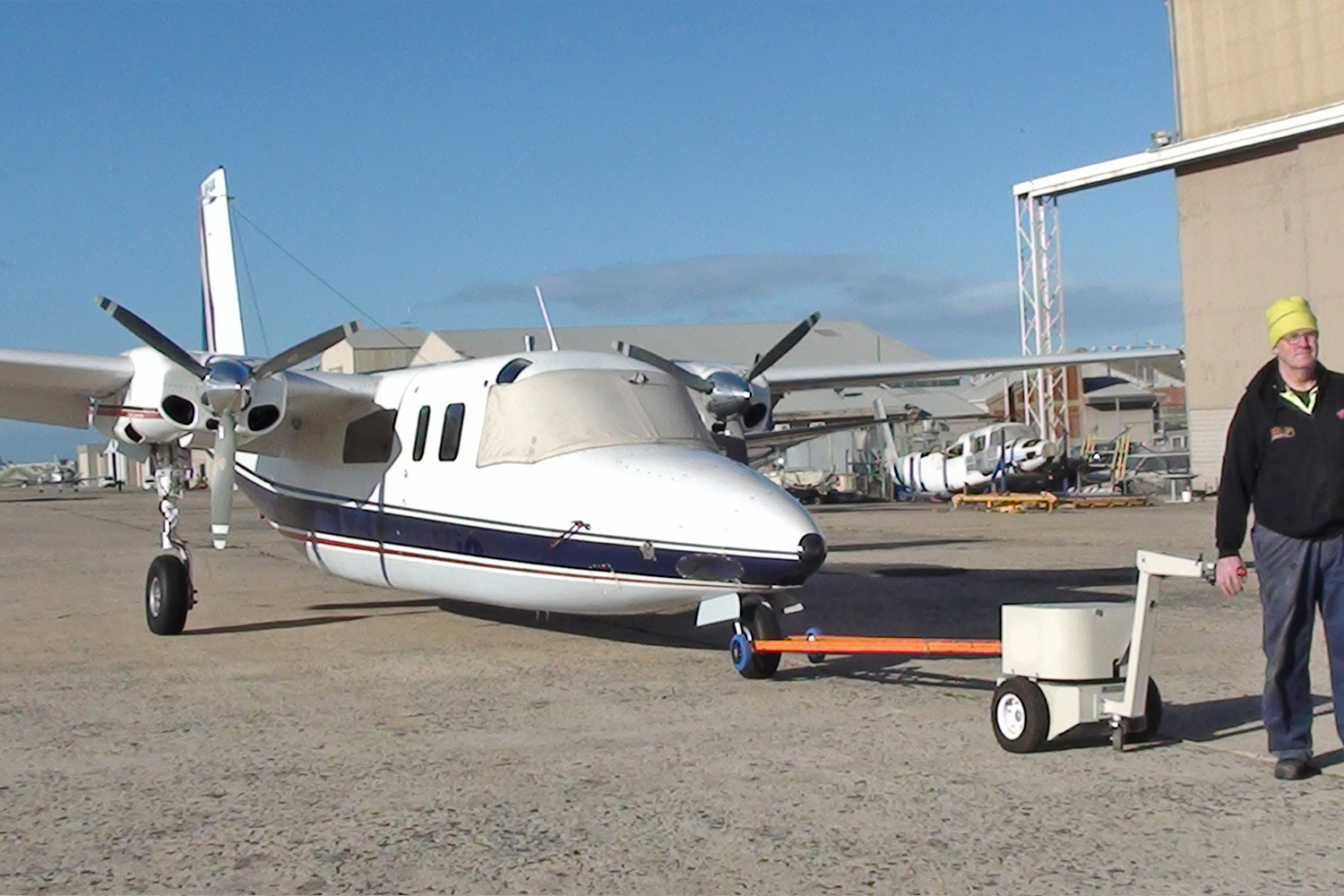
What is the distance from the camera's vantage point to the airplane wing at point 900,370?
1714 cm

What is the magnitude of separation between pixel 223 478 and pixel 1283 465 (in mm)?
9502

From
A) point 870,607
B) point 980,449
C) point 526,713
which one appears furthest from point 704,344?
point 526,713

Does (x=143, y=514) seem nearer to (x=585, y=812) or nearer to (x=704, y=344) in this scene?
(x=704, y=344)

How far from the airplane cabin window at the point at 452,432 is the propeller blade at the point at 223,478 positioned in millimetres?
2202

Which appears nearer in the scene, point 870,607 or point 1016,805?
point 1016,805

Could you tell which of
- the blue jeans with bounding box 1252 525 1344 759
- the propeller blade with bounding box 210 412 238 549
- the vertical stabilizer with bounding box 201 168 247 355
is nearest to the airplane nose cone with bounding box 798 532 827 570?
the blue jeans with bounding box 1252 525 1344 759

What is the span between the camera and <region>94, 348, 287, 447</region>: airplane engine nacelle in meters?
12.5

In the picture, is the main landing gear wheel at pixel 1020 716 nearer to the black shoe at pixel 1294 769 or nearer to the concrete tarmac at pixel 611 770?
the concrete tarmac at pixel 611 770

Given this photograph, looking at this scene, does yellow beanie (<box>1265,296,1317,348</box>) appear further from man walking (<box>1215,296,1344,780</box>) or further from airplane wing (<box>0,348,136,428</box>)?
airplane wing (<box>0,348,136,428</box>)

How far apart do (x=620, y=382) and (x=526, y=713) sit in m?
3.21

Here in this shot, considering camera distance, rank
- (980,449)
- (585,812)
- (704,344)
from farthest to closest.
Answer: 1. (704,344)
2. (980,449)
3. (585,812)

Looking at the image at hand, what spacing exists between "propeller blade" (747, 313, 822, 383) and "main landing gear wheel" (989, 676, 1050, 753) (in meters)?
7.85

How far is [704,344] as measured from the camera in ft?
237

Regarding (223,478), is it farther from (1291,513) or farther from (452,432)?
(1291,513)
